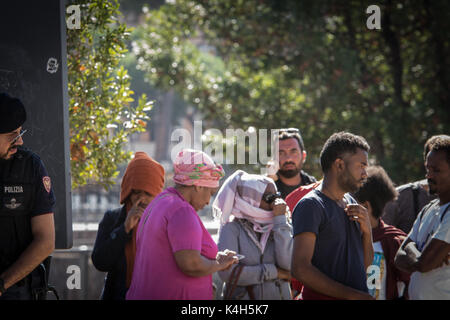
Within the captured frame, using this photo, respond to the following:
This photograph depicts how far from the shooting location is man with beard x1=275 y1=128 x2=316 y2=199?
5.26m

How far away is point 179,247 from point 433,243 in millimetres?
1462

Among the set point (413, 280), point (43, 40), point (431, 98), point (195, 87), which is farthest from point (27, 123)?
point (431, 98)

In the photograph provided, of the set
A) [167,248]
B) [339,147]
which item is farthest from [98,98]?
[339,147]

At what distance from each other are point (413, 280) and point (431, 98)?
5.98 metres

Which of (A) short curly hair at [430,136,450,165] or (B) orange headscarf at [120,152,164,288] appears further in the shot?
(B) orange headscarf at [120,152,164,288]

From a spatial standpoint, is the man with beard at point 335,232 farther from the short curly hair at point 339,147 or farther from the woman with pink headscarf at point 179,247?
the woman with pink headscarf at point 179,247

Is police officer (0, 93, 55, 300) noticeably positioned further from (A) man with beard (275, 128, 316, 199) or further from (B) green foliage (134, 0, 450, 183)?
(B) green foliage (134, 0, 450, 183)

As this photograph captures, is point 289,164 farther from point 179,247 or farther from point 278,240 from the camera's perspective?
point 179,247

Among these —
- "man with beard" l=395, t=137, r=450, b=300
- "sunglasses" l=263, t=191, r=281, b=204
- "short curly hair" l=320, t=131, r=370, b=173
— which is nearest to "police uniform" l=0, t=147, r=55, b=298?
"sunglasses" l=263, t=191, r=281, b=204

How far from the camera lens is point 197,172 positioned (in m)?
3.15

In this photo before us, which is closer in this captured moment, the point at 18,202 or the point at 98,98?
the point at 18,202

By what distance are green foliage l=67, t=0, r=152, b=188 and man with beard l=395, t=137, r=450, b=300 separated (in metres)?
2.44

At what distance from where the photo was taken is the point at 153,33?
9.57 m

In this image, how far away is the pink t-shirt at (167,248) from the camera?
2.93 m
